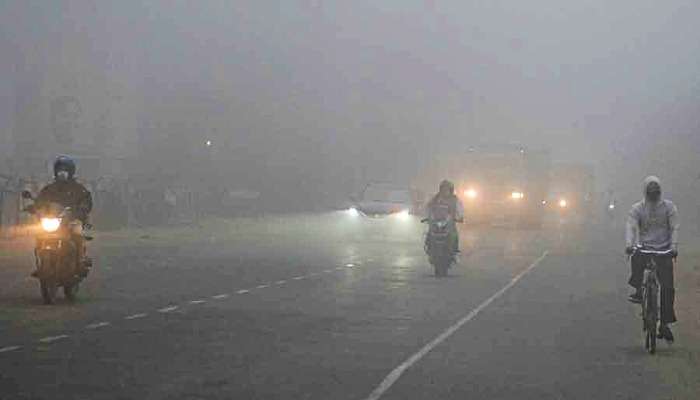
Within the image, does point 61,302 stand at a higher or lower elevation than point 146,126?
lower

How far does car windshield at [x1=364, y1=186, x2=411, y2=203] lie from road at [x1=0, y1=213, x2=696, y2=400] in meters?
30.3

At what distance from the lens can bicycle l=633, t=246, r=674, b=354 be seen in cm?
1357

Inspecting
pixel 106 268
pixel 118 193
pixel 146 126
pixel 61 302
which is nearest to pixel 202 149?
pixel 146 126

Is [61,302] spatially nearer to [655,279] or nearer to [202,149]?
[655,279]

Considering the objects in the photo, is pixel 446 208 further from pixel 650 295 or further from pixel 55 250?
pixel 650 295

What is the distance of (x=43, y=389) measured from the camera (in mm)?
10297

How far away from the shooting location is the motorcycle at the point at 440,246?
26750 millimetres

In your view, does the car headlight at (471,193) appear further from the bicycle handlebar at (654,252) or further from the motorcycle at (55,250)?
the bicycle handlebar at (654,252)

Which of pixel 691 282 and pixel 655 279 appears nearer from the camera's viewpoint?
pixel 655 279

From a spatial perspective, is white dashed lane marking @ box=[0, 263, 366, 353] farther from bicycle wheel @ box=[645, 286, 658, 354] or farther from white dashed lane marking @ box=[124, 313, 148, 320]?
bicycle wheel @ box=[645, 286, 658, 354]

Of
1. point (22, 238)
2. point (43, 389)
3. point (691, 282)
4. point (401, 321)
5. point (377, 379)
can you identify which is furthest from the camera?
point (22, 238)

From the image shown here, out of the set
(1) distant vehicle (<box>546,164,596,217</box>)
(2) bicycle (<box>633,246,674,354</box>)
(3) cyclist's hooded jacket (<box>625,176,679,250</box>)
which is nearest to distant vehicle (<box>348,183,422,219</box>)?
(1) distant vehicle (<box>546,164,596,217</box>)

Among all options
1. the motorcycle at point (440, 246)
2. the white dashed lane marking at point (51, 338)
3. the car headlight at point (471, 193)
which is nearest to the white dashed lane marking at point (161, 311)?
the white dashed lane marking at point (51, 338)

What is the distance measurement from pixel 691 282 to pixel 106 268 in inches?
490
